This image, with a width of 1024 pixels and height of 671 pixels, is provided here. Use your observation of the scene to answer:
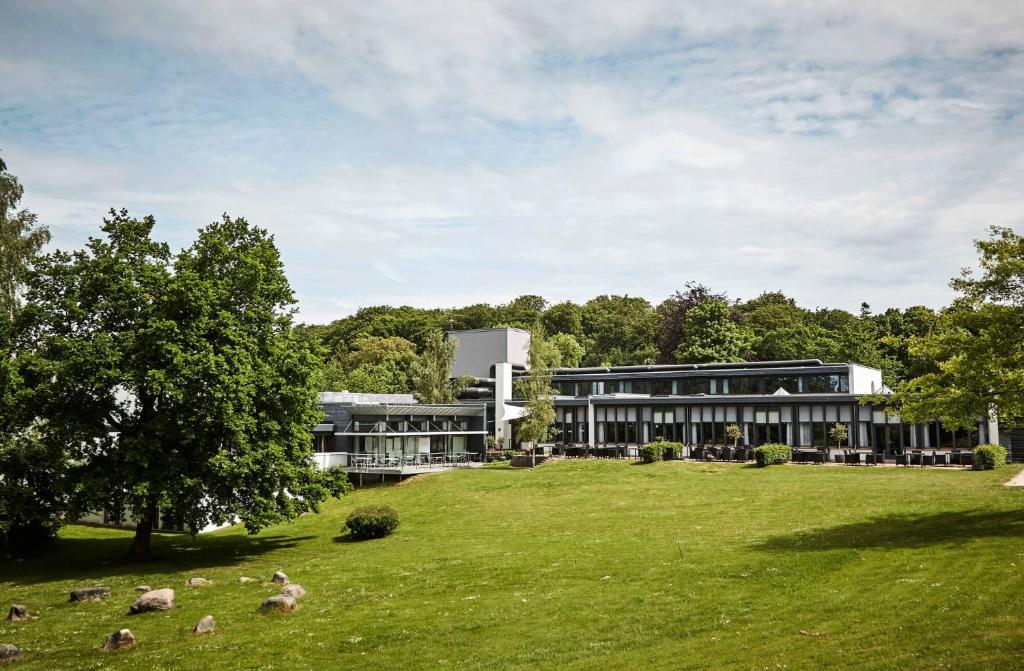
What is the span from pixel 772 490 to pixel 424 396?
115 ft

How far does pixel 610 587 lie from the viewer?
21.0 metres

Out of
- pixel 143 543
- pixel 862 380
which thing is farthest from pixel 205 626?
pixel 862 380

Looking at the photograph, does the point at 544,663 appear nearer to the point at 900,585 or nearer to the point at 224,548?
the point at 900,585

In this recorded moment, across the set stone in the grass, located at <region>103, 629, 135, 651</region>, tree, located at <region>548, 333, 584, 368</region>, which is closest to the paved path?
stone in the grass, located at <region>103, 629, 135, 651</region>

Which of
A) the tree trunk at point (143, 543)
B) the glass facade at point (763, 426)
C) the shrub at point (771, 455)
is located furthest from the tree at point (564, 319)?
the tree trunk at point (143, 543)

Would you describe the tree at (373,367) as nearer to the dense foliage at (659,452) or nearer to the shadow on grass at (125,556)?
the dense foliage at (659,452)

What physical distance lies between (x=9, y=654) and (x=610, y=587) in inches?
562

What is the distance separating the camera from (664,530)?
29.0 m

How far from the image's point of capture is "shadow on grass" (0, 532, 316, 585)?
30.0m

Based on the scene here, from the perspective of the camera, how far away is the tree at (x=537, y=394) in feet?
175

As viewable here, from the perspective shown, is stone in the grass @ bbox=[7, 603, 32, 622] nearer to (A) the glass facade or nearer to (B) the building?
(B) the building

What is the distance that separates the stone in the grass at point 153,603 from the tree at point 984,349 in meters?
23.1

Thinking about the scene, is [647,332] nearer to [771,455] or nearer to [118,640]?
[771,455]

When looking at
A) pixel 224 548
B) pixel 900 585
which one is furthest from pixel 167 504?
pixel 900 585
